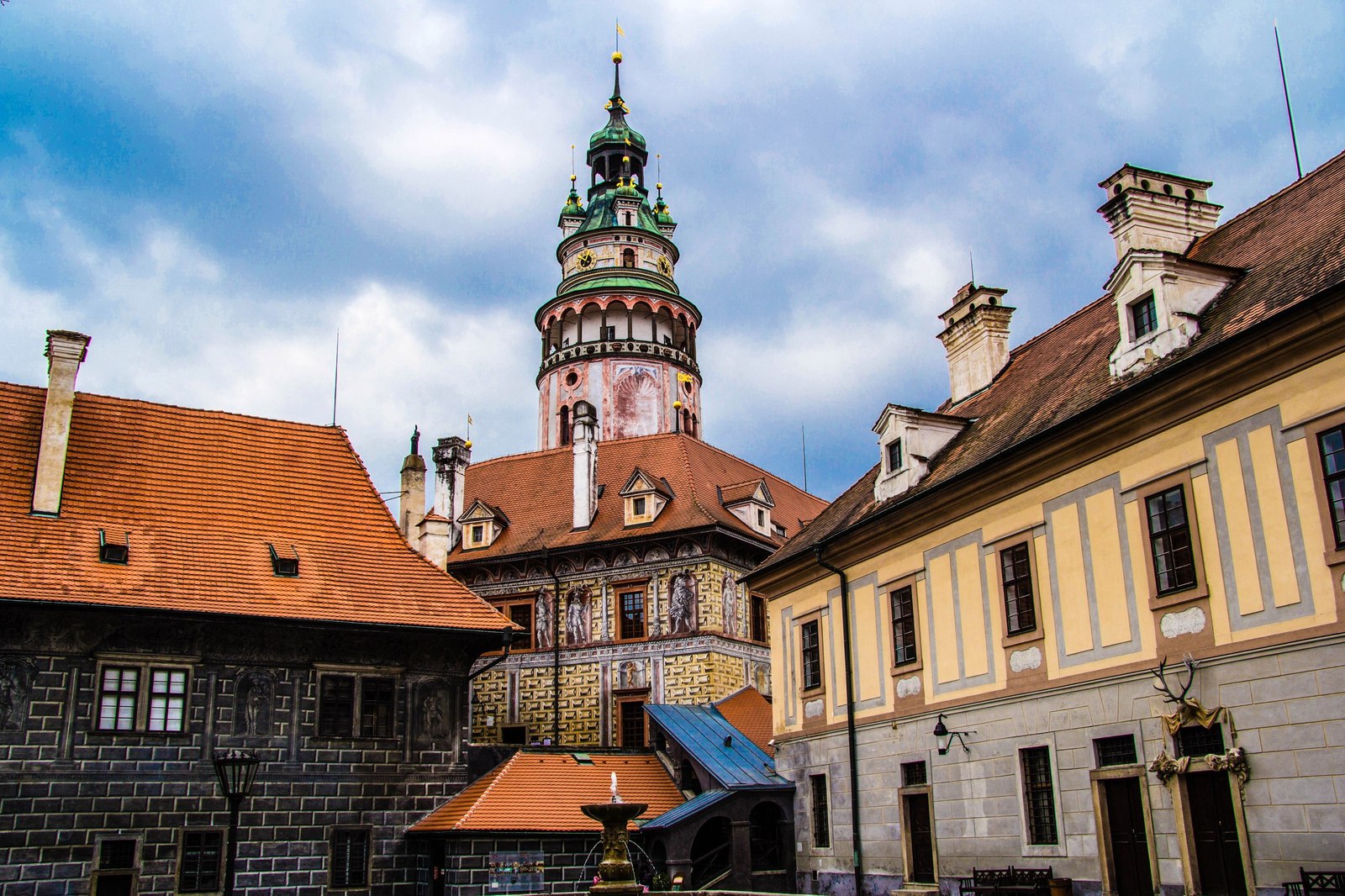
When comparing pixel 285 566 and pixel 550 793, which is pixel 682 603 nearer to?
pixel 550 793

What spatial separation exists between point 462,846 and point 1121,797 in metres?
11.4

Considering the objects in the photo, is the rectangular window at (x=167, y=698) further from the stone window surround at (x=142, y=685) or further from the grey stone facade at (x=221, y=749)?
the grey stone facade at (x=221, y=749)

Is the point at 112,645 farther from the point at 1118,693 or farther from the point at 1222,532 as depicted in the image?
the point at 1222,532

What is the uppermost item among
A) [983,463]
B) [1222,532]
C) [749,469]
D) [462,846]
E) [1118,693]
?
[749,469]

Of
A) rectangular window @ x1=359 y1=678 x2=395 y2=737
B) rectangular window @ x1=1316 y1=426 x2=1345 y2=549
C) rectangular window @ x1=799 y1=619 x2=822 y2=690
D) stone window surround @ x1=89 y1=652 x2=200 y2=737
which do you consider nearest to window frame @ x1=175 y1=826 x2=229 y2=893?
stone window surround @ x1=89 y1=652 x2=200 y2=737

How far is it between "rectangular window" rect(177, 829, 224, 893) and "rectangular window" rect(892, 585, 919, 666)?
11629 mm

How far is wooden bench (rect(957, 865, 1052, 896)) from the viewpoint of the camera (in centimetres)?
1557

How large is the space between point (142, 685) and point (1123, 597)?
51.7 feet

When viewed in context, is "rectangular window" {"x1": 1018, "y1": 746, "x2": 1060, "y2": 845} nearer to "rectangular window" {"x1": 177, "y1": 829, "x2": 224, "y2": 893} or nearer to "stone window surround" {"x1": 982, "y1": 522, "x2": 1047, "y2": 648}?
"stone window surround" {"x1": 982, "y1": 522, "x2": 1047, "y2": 648}

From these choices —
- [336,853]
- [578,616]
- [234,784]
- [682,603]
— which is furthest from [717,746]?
[234,784]

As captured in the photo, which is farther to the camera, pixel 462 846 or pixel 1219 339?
pixel 462 846

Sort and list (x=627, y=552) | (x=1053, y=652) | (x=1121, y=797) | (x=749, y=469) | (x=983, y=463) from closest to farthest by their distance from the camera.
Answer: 1. (x=1121, y=797)
2. (x=1053, y=652)
3. (x=983, y=463)
4. (x=627, y=552)
5. (x=749, y=469)

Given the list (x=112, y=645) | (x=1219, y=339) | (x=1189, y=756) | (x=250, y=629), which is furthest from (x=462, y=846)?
(x=1219, y=339)

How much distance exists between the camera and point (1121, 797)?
48.6 ft
